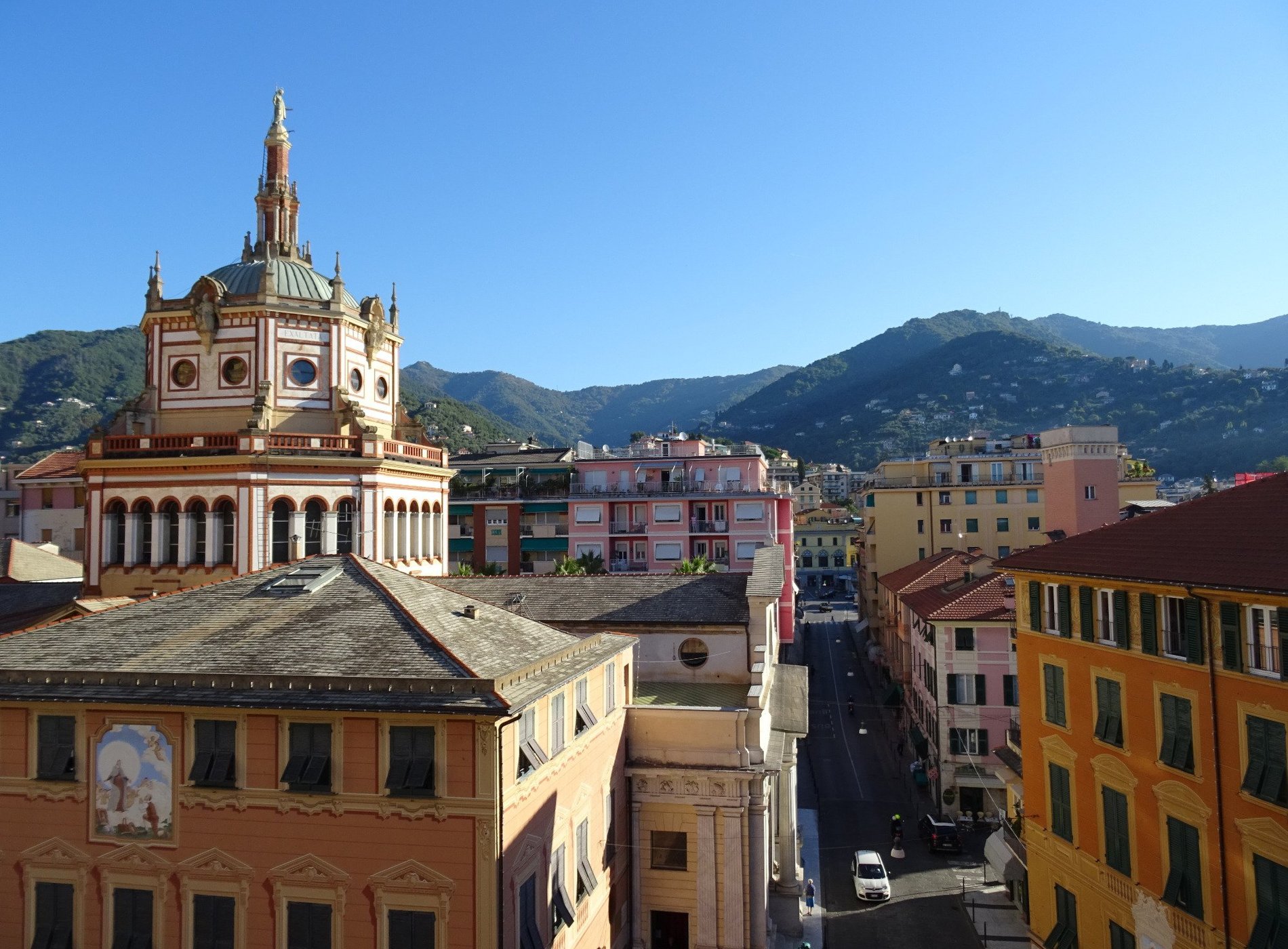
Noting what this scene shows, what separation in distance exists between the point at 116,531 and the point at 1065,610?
125ft

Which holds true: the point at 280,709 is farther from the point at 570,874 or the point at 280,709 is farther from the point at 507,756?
the point at 570,874

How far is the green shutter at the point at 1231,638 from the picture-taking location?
22375mm

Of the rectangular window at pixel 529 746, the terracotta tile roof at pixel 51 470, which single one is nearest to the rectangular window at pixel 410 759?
the rectangular window at pixel 529 746

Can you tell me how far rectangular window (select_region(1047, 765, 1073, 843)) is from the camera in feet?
99.0

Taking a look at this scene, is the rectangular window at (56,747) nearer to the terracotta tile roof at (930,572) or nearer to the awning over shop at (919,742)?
the awning over shop at (919,742)

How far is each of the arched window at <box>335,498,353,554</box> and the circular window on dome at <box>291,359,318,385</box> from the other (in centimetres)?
635

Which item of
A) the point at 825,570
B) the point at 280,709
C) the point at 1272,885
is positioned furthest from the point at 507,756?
the point at 825,570

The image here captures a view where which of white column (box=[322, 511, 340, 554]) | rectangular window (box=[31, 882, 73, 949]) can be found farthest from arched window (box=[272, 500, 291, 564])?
rectangular window (box=[31, 882, 73, 949])

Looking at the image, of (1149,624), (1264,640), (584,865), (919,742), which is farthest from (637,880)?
(919,742)

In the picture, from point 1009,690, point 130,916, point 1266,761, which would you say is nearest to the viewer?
point 130,916

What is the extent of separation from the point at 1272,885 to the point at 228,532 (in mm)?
36642

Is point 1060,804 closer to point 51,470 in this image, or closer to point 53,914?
point 53,914

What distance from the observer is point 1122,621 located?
27.7m

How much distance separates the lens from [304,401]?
40.3 meters
